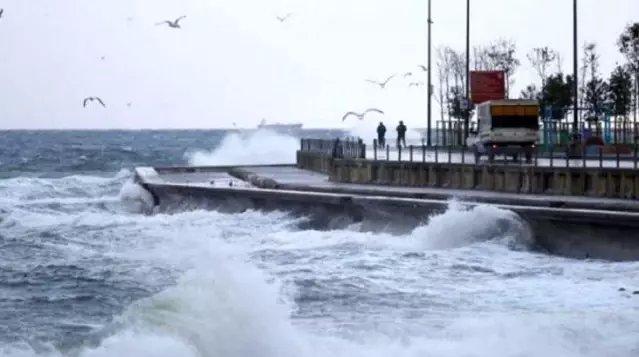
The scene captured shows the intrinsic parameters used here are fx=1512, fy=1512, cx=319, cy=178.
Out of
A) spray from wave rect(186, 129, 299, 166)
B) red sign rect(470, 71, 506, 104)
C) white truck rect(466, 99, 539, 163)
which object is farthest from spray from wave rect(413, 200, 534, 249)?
spray from wave rect(186, 129, 299, 166)

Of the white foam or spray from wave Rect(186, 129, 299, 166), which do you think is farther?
spray from wave Rect(186, 129, 299, 166)

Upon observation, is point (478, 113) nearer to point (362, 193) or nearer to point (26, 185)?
point (362, 193)

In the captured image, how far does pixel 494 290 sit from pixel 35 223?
68.2 ft

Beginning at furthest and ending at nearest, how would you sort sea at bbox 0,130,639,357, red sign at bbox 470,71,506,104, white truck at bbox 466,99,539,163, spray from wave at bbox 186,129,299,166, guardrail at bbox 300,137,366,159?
spray from wave at bbox 186,129,299,166 < red sign at bbox 470,71,506,104 < white truck at bbox 466,99,539,163 < guardrail at bbox 300,137,366,159 < sea at bbox 0,130,639,357

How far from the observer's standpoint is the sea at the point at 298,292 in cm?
1759

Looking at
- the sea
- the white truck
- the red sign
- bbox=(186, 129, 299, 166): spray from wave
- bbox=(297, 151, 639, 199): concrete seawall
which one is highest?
the red sign

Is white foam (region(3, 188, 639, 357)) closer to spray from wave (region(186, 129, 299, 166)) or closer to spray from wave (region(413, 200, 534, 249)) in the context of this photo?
spray from wave (region(413, 200, 534, 249))

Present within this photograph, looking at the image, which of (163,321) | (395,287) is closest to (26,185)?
(395,287)

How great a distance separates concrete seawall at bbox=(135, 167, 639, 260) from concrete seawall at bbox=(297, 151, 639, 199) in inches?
105

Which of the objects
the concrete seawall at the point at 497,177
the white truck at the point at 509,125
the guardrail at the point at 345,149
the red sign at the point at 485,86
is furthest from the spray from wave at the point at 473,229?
the red sign at the point at 485,86

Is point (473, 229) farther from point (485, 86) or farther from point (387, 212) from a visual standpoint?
point (485, 86)

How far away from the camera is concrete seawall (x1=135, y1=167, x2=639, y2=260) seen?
2756 cm

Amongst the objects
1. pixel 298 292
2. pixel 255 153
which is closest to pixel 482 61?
pixel 255 153

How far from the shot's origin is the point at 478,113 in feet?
175
